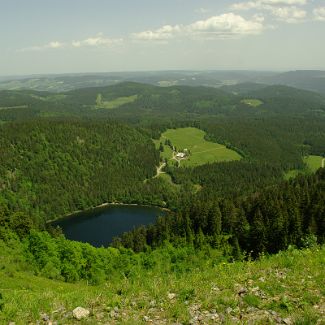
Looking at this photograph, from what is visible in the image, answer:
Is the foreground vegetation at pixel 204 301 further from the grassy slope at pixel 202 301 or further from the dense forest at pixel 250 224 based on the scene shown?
the dense forest at pixel 250 224

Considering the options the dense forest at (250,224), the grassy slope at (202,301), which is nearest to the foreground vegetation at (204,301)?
the grassy slope at (202,301)

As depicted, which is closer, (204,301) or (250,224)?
(204,301)

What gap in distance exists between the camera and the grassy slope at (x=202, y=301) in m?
21.5

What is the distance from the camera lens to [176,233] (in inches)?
5037

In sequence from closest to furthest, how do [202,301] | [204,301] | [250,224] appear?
[204,301]
[202,301]
[250,224]

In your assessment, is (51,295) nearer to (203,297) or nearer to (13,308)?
(13,308)

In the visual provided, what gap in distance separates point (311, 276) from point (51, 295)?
736 inches

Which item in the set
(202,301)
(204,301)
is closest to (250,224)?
(202,301)

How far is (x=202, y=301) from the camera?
2338 centimetres

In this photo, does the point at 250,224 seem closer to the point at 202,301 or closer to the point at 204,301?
the point at 202,301

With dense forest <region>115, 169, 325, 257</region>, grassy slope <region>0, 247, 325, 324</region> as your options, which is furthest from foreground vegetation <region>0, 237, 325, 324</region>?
dense forest <region>115, 169, 325, 257</region>

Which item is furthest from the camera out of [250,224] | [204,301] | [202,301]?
[250,224]

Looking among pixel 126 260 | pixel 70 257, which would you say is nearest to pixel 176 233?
pixel 126 260

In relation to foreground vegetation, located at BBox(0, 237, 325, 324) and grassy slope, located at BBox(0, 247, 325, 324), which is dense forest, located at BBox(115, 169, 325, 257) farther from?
grassy slope, located at BBox(0, 247, 325, 324)
